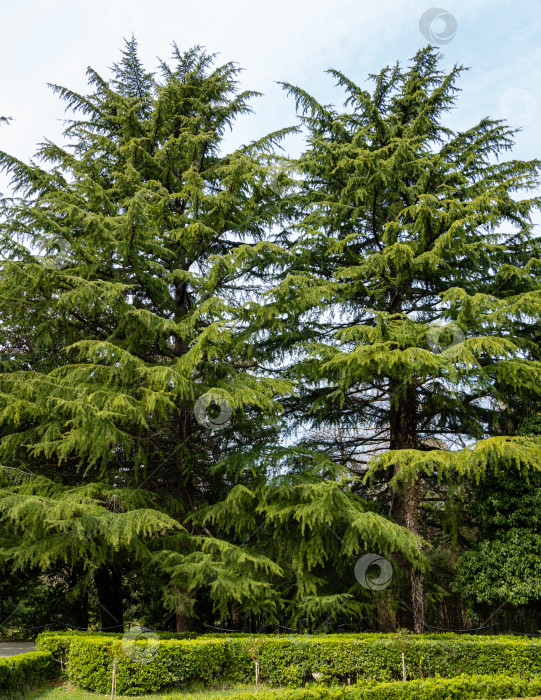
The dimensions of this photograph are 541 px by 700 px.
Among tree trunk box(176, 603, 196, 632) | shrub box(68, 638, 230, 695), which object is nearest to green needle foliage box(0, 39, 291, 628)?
tree trunk box(176, 603, 196, 632)

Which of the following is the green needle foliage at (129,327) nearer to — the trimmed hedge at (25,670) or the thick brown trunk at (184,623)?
the thick brown trunk at (184,623)

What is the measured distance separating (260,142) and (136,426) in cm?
687

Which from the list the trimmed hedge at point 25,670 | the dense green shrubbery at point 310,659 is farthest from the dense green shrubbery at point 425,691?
the trimmed hedge at point 25,670

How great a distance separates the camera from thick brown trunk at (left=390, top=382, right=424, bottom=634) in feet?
34.0

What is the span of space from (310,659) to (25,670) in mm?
4527

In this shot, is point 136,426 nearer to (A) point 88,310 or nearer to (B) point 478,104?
(A) point 88,310

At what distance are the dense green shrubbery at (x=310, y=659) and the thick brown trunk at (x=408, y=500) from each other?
4.05ft

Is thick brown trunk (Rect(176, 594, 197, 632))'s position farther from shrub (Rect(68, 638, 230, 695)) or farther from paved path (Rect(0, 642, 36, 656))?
paved path (Rect(0, 642, 36, 656))

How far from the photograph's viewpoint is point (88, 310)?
1080cm

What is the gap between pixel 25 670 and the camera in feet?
28.5

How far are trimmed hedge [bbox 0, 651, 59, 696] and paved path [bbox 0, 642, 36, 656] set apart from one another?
462 cm

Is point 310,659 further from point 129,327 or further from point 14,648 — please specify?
point 14,648

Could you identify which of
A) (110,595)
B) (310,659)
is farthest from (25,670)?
(110,595)

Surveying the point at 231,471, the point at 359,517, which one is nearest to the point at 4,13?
the point at 231,471
